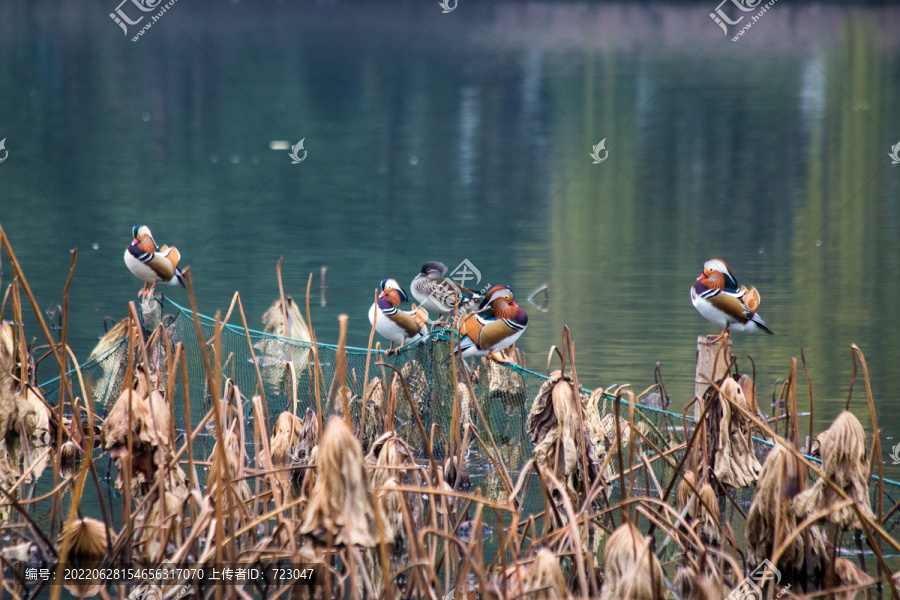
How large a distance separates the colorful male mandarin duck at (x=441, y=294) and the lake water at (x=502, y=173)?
2616 millimetres

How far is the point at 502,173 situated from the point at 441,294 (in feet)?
62.1

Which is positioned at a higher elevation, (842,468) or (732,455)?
(842,468)

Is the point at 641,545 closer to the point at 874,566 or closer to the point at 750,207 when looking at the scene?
the point at 874,566

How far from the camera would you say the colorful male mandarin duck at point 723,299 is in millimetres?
7348

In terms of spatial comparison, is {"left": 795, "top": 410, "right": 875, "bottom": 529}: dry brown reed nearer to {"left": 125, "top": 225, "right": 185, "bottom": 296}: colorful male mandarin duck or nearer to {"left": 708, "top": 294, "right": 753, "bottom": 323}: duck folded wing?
{"left": 708, "top": 294, "right": 753, "bottom": 323}: duck folded wing

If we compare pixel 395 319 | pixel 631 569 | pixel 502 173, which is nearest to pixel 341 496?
pixel 631 569

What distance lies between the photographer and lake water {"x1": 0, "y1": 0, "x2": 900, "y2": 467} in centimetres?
1353

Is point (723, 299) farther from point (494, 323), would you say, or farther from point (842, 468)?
point (842, 468)

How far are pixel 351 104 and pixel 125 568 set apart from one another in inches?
1390

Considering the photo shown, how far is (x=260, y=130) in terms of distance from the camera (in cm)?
3384

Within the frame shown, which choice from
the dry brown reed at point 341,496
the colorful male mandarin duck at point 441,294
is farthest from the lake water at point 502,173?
the dry brown reed at point 341,496

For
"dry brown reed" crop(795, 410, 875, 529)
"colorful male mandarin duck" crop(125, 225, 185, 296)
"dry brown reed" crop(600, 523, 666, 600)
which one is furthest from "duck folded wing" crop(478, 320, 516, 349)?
"colorful male mandarin duck" crop(125, 225, 185, 296)

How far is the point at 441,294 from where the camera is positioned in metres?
8.21

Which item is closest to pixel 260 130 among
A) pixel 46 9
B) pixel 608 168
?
pixel 608 168
